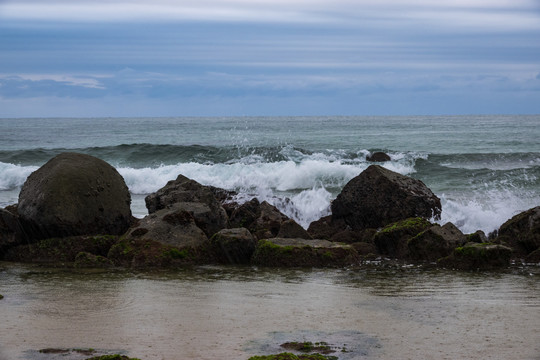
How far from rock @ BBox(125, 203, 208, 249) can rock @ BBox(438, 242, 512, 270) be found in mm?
3529

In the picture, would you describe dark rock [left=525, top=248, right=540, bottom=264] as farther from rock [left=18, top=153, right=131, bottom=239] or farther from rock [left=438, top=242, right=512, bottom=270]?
rock [left=18, top=153, right=131, bottom=239]

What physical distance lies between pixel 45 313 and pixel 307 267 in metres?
3.90

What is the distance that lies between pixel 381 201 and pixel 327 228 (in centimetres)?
107

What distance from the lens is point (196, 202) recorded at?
423 inches

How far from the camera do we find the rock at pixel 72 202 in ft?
31.0

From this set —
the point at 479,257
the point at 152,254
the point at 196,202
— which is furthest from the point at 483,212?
the point at 152,254

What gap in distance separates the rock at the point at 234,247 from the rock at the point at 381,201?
8.74ft

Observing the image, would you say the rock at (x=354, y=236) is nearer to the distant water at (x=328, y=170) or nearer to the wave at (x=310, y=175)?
the wave at (x=310, y=175)

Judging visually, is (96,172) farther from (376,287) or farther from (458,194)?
(458,194)

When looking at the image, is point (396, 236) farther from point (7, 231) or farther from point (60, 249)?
point (7, 231)

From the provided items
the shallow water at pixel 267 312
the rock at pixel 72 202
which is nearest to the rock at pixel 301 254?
the shallow water at pixel 267 312

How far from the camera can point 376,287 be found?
7.54 metres

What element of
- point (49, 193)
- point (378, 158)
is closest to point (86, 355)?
point (49, 193)

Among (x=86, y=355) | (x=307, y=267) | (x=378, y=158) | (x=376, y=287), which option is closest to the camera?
(x=86, y=355)
